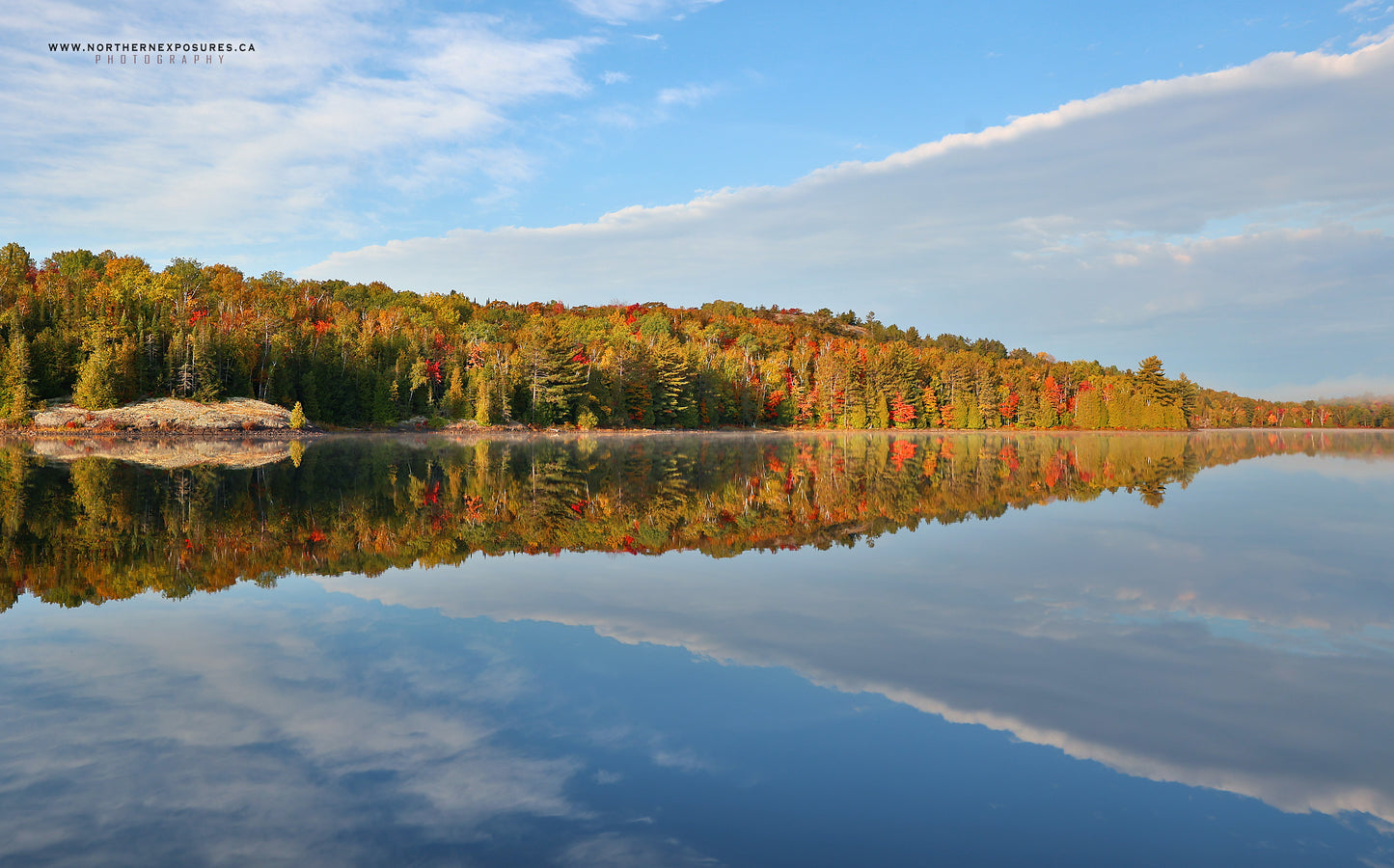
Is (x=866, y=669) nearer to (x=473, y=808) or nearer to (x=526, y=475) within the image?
(x=473, y=808)

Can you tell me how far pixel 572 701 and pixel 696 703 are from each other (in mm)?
→ 898

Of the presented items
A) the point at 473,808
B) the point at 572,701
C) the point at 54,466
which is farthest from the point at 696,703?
the point at 54,466

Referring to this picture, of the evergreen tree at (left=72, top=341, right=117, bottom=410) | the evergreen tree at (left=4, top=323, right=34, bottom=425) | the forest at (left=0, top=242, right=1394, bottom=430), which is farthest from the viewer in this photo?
→ the forest at (left=0, top=242, right=1394, bottom=430)

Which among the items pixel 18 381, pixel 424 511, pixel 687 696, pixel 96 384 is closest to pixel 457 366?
pixel 96 384

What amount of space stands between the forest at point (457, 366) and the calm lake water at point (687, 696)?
6278cm

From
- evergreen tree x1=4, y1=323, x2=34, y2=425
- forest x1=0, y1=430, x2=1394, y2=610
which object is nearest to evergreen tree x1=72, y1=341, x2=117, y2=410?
evergreen tree x1=4, y1=323, x2=34, y2=425

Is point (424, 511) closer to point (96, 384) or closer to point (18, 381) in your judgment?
point (96, 384)

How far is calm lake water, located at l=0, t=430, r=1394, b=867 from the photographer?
4238 millimetres

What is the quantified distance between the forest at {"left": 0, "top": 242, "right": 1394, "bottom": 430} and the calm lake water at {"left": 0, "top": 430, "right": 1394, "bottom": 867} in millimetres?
62779

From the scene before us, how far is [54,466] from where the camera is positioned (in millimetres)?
26391

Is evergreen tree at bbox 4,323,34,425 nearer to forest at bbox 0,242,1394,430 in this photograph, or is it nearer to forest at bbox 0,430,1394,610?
forest at bbox 0,242,1394,430

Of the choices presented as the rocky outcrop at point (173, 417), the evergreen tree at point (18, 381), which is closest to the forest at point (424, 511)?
the rocky outcrop at point (173, 417)

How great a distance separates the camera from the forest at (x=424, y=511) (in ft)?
35.0

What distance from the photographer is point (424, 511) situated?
15852 millimetres
